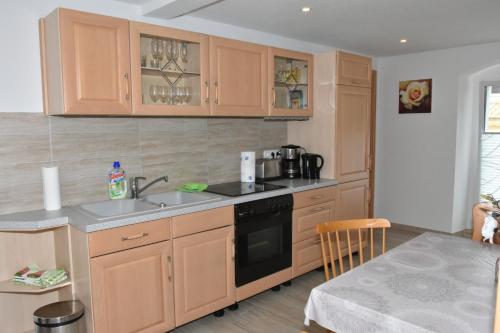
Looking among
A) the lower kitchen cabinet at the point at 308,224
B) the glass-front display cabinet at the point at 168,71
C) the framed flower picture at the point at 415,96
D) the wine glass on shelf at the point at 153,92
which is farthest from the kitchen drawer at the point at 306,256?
the framed flower picture at the point at 415,96

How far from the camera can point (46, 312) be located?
2.16 metres

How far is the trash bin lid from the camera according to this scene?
6.89 ft

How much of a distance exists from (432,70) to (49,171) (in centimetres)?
425

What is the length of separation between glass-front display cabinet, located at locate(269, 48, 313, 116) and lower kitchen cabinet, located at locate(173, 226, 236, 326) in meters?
1.27

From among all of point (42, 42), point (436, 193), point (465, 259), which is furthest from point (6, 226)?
point (436, 193)

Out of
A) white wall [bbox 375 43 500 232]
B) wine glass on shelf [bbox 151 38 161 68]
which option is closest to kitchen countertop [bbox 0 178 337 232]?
wine glass on shelf [bbox 151 38 161 68]

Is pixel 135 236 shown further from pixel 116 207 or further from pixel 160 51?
pixel 160 51

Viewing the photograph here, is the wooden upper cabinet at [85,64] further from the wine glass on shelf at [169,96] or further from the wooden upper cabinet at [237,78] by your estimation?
the wooden upper cabinet at [237,78]

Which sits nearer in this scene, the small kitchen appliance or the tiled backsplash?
the tiled backsplash

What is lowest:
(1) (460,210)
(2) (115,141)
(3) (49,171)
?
(1) (460,210)

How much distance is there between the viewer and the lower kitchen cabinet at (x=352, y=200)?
3719mm

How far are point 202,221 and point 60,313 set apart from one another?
3.18 feet

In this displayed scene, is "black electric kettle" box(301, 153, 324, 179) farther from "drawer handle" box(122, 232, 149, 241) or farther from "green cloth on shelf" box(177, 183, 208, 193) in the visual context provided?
"drawer handle" box(122, 232, 149, 241)

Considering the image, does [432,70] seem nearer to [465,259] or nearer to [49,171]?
[465,259]
